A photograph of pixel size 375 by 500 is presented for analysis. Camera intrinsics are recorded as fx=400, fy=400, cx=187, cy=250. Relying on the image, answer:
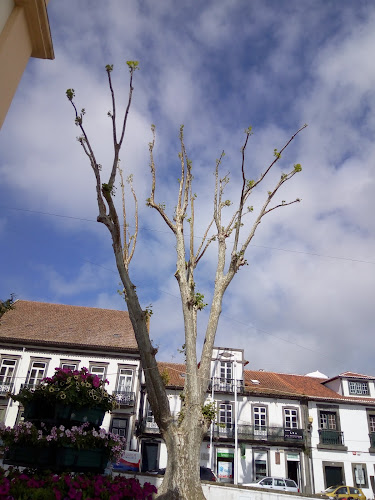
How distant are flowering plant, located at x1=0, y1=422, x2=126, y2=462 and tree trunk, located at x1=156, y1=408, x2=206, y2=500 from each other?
2.86 m

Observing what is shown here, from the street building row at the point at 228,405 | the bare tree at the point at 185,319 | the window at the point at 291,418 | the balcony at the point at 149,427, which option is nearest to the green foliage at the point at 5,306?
the bare tree at the point at 185,319

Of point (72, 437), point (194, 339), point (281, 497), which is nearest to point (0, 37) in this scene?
point (72, 437)

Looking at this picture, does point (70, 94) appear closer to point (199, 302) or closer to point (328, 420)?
point (199, 302)

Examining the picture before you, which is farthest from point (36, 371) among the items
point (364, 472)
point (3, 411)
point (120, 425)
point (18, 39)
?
point (18, 39)

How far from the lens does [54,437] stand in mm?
3754

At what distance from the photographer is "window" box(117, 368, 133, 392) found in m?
22.7

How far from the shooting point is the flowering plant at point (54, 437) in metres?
3.76

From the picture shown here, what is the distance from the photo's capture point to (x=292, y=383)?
2914cm

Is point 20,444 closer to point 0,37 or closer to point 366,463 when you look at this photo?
point 0,37

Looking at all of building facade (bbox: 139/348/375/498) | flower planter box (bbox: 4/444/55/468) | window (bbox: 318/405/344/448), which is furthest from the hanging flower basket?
window (bbox: 318/405/344/448)

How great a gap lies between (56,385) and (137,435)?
21.0 metres

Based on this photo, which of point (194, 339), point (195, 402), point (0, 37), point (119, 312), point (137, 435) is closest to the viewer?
point (0, 37)

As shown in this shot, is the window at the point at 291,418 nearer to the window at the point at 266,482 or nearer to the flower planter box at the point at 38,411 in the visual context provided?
the window at the point at 266,482

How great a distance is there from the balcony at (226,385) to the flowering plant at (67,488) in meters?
23.5
